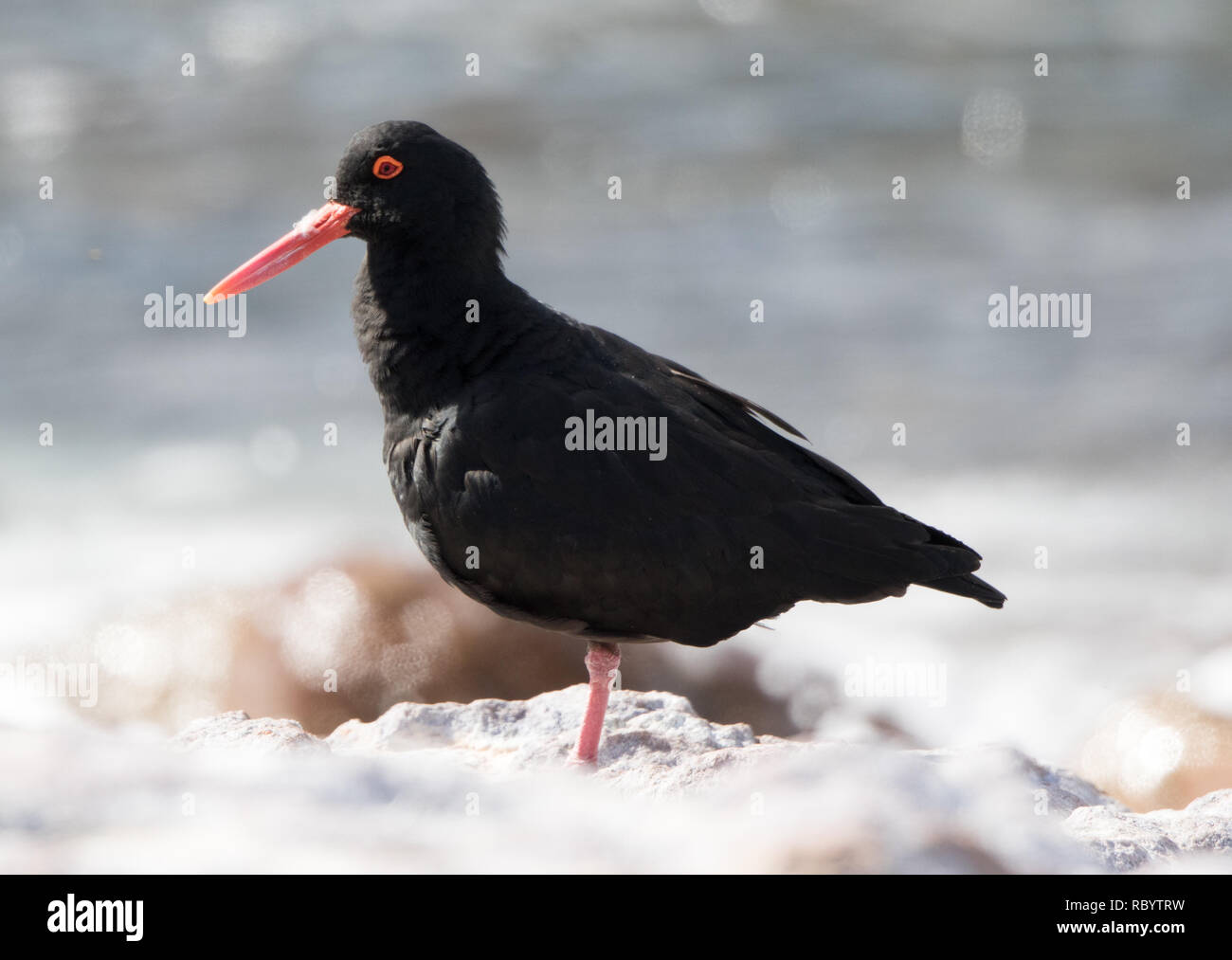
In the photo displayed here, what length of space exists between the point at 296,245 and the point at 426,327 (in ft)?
2.40

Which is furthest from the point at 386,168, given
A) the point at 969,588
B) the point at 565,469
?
the point at 969,588

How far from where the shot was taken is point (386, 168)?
16.1 feet

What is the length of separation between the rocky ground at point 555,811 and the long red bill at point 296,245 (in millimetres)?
1784

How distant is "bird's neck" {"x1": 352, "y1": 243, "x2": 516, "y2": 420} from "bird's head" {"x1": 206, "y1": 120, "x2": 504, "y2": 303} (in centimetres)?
5

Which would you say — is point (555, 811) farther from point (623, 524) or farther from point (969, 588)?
point (969, 588)

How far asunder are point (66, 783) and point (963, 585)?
3.19m

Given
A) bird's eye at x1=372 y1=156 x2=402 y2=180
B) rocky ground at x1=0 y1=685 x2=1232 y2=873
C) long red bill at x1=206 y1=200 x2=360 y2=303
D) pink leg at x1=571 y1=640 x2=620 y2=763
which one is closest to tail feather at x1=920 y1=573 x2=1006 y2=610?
rocky ground at x1=0 y1=685 x2=1232 y2=873

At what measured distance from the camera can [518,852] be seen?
3.99 metres

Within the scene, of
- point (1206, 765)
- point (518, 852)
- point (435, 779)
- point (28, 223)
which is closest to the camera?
point (518, 852)

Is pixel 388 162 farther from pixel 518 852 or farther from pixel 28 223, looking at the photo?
pixel 28 223

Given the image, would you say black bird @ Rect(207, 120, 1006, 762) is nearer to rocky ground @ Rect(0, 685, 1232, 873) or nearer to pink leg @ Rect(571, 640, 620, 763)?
pink leg @ Rect(571, 640, 620, 763)

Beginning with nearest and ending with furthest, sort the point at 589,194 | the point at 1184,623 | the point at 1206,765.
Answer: the point at 1206,765, the point at 1184,623, the point at 589,194

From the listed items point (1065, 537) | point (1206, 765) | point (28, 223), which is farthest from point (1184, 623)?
point (28, 223)

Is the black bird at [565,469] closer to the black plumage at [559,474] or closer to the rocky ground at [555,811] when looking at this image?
the black plumage at [559,474]
